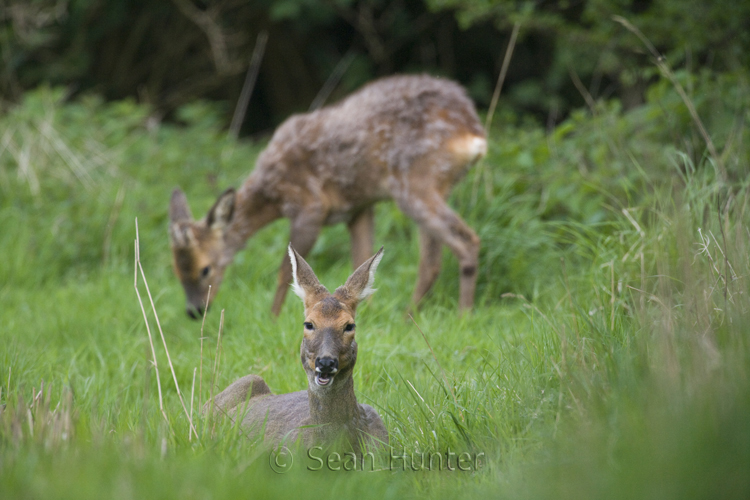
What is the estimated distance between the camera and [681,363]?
244 cm

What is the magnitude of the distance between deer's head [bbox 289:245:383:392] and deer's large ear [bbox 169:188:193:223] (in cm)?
265

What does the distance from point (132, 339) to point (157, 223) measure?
7.56 ft

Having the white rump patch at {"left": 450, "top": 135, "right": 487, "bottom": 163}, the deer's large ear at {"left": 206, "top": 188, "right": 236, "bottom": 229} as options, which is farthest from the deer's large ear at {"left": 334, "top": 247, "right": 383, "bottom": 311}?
the deer's large ear at {"left": 206, "top": 188, "right": 236, "bottom": 229}

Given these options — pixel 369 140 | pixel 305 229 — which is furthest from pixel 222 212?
pixel 369 140

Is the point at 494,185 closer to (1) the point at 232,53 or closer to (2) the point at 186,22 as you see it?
(1) the point at 232,53

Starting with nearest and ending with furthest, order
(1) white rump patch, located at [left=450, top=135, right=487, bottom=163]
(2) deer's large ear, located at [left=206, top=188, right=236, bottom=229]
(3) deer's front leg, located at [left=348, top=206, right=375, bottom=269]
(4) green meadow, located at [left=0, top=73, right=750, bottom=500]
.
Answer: (4) green meadow, located at [left=0, top=73, right=750, bottom=500] → (1) white rump patch, located at [left=450, top=135, right=487, bottom=163] → (2) deer's large ear, located at [left=206, top=188, right=236, bottom=229] → (3) deer's front leg, located at [left=348, top=206, right=375, bottom=269]

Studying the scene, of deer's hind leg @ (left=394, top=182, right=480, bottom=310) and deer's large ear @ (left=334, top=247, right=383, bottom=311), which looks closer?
deer's large ear @ (left=334, top=247, right=383, bottom=311)

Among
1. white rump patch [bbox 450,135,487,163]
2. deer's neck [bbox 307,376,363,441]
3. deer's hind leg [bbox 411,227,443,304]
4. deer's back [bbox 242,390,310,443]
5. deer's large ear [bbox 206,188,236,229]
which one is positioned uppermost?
white rump patch [bbox 450,135,487,163]

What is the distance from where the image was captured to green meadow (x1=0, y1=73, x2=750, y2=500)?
2148mm

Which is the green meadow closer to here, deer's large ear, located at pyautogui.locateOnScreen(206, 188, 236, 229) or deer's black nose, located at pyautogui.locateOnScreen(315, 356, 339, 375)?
deer's black nose, located at pyautogui.locateOnScreen(315, 356, 339, 375)

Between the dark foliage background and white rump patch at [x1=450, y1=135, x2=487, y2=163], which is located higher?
the dark foliage background

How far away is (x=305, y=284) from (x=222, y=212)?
2672 mm

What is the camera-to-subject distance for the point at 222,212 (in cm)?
583

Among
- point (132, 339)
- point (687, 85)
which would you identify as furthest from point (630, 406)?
point (687, 85)
